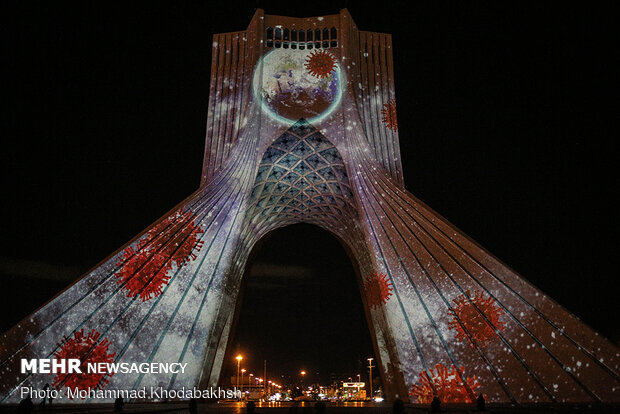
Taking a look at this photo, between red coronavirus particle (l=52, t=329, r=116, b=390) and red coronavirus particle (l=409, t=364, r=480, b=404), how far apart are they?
6.35 meters

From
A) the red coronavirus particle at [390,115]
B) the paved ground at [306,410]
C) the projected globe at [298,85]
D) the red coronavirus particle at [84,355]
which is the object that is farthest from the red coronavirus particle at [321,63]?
the paved ground at [306,410]

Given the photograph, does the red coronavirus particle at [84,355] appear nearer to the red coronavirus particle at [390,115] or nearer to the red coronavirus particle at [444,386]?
the red coronavirus particle at [444,386]

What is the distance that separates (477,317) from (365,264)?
287 inches

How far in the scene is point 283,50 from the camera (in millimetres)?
13414

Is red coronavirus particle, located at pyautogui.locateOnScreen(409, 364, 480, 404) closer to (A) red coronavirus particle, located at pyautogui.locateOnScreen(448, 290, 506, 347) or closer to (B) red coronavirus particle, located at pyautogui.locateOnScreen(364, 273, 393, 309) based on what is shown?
(A) red coronavirus particle, located at pyautogui.locateOnScreen(448, 290, 506, 347)

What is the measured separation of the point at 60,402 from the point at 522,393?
847cm

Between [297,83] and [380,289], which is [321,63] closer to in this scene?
[297,83]

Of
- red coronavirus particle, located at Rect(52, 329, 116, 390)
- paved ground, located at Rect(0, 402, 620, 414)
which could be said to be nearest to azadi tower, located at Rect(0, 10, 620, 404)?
red coronavirus particle, located at Rect(52, 329, 116, 390)

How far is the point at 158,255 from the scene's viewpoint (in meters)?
10.4

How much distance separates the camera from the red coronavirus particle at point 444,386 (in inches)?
352

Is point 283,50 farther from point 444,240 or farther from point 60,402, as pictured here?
point 60,402

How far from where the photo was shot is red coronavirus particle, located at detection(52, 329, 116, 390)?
8.43m

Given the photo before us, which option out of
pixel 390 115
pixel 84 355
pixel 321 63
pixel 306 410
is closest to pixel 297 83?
pixel 321 63

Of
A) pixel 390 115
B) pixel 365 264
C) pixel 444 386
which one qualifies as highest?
pixel 390 115
